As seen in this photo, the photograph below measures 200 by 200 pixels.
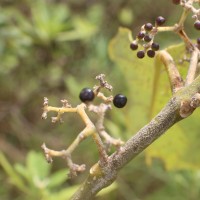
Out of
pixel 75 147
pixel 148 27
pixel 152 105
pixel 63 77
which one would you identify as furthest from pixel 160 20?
pixel 63 77

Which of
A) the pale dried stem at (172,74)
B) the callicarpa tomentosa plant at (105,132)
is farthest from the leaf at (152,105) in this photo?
the callicarpa tomentosa plant at (105,132)

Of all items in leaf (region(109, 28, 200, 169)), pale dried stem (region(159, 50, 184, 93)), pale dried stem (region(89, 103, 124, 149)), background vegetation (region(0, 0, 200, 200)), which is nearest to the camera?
pale dried stem (region(89, 103, 124, 149))

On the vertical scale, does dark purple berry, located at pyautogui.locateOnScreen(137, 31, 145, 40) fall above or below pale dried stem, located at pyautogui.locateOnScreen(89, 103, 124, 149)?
below

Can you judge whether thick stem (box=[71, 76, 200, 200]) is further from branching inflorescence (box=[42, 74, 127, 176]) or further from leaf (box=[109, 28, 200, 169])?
leaf (box=[109, 28, 200, 169])

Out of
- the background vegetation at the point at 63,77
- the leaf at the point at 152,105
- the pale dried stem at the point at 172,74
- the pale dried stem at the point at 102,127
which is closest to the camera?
the pale dried stem at the point at 102,127

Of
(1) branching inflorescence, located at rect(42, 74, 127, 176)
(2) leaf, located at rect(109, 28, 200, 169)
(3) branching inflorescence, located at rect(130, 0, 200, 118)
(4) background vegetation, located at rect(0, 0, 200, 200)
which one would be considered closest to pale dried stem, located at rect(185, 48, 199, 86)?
(3) branching inflorescence, located at rect(130, 0, 200, 118)

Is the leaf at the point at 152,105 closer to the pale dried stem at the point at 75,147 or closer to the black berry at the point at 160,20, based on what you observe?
the black berry at the point at 160,20

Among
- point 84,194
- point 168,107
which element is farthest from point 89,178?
point 168,107
